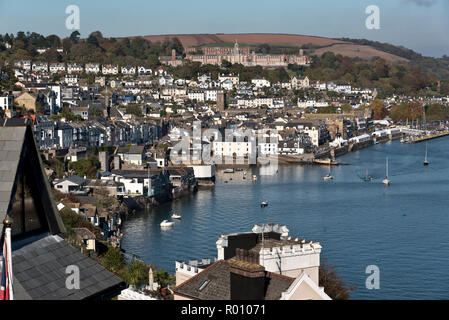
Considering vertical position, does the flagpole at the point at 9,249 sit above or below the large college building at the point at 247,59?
below

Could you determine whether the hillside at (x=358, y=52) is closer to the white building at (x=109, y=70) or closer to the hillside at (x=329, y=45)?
the hillside at (x=329, y=45)

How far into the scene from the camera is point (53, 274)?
3.32 feet

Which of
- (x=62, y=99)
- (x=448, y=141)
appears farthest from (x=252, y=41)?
(x=62, y=99)

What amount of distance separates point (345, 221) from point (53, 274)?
10.1 meters

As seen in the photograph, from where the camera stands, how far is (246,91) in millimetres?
32469

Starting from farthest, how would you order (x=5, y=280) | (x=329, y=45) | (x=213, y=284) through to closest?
1. (x=329, y=45)
2. (x=213, y=284)
3. (x=5, y=280)

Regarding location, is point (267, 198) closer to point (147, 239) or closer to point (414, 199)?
point (414, 199)

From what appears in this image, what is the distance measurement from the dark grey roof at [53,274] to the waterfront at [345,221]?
5433 mm

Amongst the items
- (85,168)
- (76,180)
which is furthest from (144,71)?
(76,180)

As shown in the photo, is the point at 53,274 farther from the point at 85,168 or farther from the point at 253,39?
the point at 253,39

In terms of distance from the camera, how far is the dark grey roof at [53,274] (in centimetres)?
97

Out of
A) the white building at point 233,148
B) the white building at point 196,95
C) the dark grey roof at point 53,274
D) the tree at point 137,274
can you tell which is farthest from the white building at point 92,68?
the dark grey roof at point 53,274
